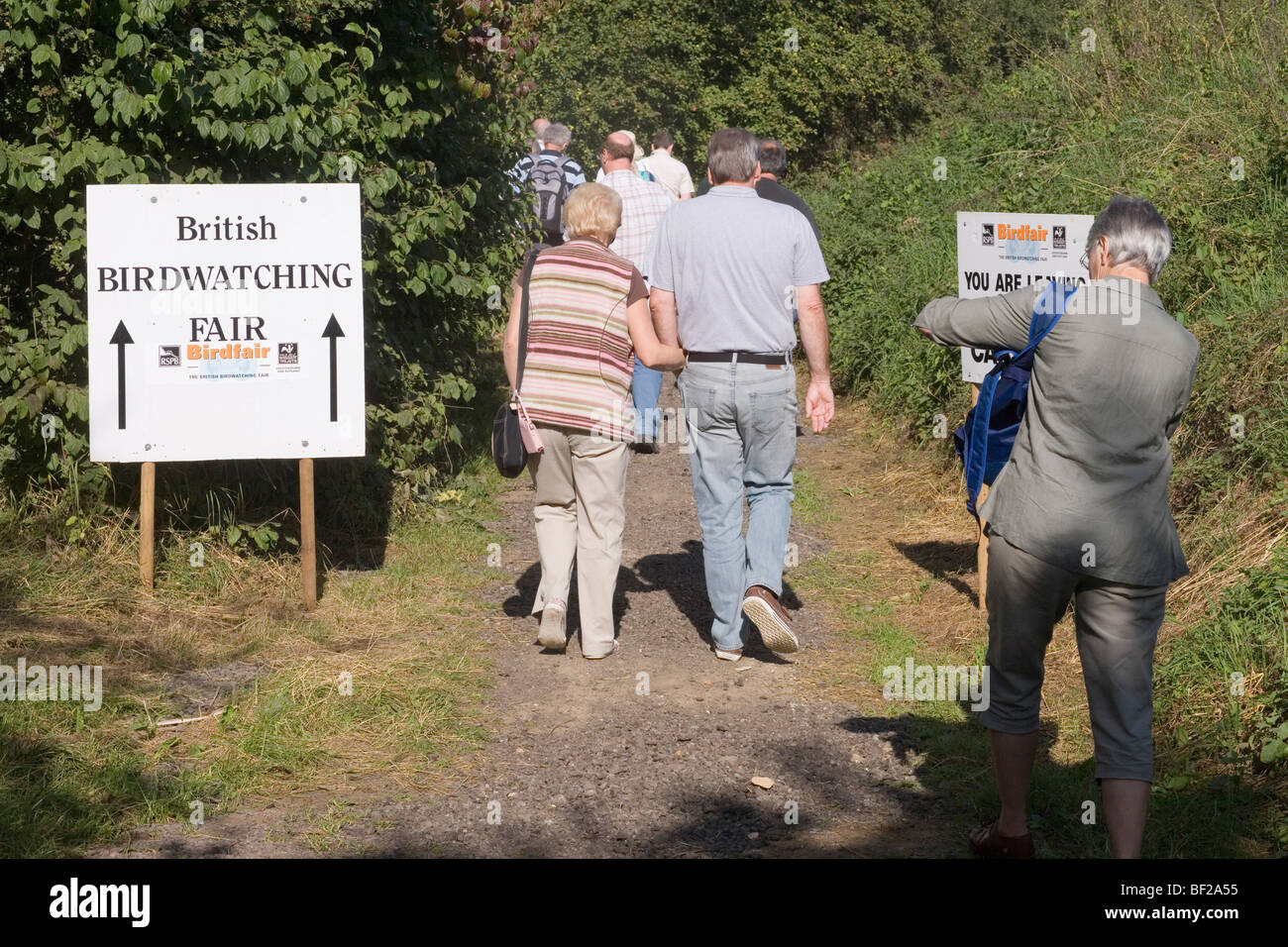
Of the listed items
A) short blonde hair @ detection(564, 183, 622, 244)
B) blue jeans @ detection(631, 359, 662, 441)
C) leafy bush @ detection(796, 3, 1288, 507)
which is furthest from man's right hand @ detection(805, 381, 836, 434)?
blue jeans @ detection(631, 359, 662, 441)

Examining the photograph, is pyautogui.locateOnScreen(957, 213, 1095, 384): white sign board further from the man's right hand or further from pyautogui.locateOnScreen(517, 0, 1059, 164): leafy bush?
pyautogui.locateOnScreen(517, 0, 1059, 164): leafy bush

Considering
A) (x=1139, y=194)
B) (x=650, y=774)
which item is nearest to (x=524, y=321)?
(x=650, y=774)

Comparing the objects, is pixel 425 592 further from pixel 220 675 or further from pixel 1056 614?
pixel 1056 614

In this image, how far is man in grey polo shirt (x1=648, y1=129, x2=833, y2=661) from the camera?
5922mm

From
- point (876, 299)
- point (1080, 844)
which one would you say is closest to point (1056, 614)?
point (1080, 844)

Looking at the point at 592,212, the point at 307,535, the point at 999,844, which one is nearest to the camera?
the point at 999,844

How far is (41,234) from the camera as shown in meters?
6.58

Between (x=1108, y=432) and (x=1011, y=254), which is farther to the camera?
(x=1011, y=254)

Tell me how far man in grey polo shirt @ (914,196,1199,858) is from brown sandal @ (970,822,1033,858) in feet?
1.27

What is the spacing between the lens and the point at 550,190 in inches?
442

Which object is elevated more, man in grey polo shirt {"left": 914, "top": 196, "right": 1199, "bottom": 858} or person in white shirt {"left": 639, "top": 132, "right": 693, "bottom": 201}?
person in white shirt {"left": 639, "top": 132, "right": 693, "bottom": 201}

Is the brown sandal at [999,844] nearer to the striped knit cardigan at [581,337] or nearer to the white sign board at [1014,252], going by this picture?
the striped knit cardigan at [581,337]

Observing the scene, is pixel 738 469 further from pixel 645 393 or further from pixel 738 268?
pixel 645 393

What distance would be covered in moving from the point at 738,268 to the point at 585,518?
4.19 feet
